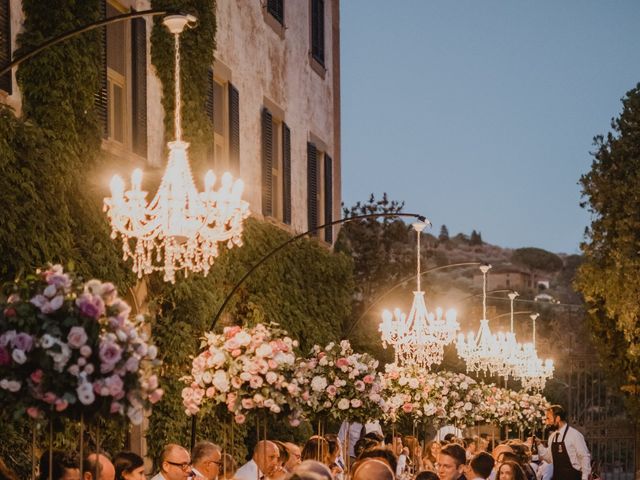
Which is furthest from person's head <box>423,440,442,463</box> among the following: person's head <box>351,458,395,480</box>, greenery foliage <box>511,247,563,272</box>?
greenery foliage <box>511,247,563,272</box>

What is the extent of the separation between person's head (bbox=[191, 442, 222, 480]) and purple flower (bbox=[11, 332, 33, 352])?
4.56 metres

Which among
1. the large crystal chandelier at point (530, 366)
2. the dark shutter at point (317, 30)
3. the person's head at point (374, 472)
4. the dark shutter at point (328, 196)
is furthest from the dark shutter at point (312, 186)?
the person's head at point (374, 472)

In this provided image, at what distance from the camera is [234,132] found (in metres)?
20.4

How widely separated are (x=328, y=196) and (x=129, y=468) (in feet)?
56.9

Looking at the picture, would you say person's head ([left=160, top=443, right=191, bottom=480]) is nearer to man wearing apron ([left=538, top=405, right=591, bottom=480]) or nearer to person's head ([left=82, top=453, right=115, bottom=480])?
person's head ([left=82, top=453, right=115, bottom=480])

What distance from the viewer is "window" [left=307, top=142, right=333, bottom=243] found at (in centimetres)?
2559

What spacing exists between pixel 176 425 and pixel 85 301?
9.39 m

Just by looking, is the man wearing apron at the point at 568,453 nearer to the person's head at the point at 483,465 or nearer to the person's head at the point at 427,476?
the person's head at the point at 483,465

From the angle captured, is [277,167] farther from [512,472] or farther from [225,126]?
[512,472]

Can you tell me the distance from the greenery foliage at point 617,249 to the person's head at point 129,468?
2367 centimetres

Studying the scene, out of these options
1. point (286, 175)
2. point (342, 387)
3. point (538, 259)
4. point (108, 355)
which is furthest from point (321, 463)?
point (538, 259)

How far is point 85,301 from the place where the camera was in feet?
24.7

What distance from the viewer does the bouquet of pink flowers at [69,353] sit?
7355 millimetres

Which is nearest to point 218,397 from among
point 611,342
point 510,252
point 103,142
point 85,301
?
point 103,142
